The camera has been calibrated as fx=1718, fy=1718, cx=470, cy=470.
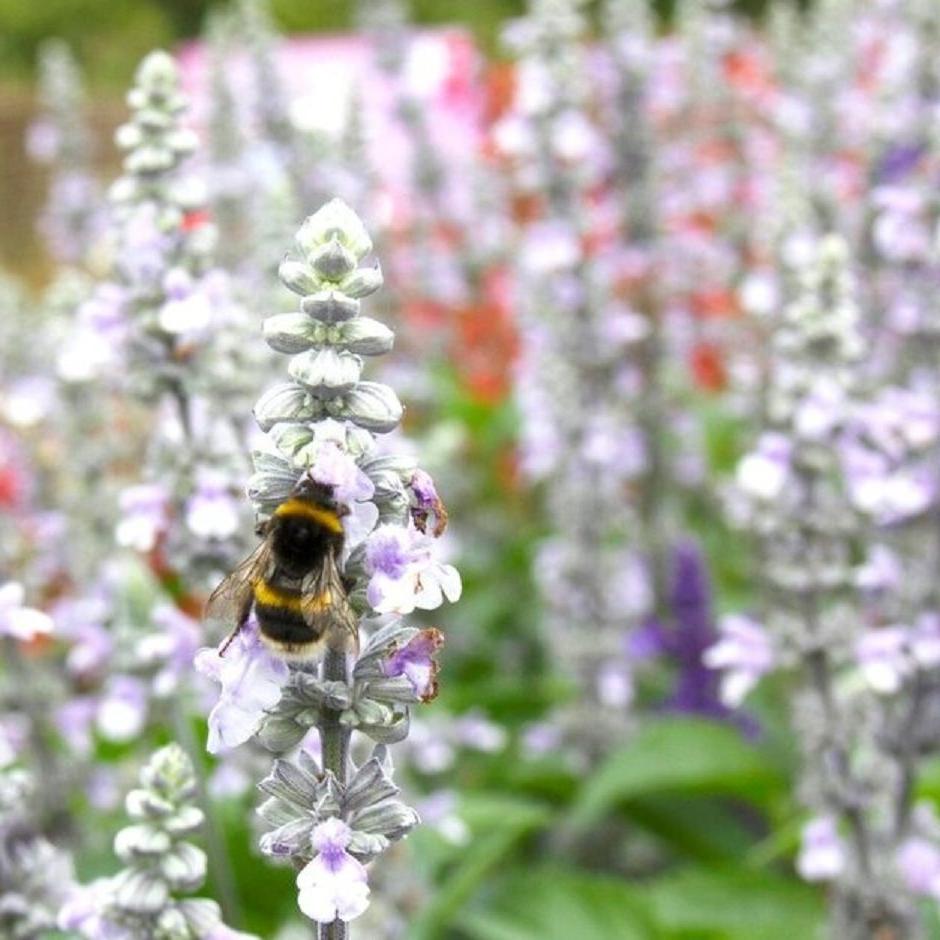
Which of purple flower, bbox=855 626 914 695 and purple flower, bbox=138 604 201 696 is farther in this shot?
purple flower, bbox=855 626 914 695

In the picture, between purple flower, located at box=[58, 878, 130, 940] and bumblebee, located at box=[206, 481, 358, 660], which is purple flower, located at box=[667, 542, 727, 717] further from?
bumblebee, located at box=[206, 481, 358, 660]

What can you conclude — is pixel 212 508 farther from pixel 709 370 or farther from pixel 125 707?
pixel 709 370

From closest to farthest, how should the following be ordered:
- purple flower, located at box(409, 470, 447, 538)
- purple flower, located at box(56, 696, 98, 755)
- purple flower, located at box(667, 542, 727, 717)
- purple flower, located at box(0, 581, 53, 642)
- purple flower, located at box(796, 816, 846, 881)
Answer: purple flower, located at box(409, 470, 447, 538) < purple flower, located at box(0, 581, 53, 642) < purple flower, located at box(796, 816, 846, 881) < purple flower, located at box(56, 696, 98, 755) < purple flower, located at box(667, 542, 727, 717)

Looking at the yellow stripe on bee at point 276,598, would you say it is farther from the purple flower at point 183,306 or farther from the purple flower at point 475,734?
the purple flower at point 475,734

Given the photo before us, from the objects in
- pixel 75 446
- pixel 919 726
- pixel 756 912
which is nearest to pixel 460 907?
pixel 756 912

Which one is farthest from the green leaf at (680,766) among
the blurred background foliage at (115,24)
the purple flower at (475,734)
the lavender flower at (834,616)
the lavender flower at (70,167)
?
the blurred background foliage at (115,24)

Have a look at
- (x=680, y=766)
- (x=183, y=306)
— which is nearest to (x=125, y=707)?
(x=183, y=306)

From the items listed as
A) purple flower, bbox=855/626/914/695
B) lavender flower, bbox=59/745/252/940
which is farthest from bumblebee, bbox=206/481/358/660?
purple flower, bbox=855/626/914/695
